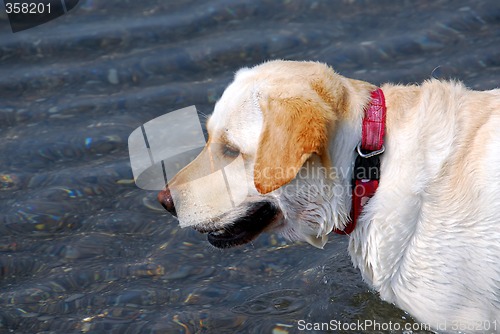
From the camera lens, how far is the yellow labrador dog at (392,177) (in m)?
3.82

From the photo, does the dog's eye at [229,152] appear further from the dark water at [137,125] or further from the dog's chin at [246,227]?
the dark water at [137,125]

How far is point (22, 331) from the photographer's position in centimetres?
480

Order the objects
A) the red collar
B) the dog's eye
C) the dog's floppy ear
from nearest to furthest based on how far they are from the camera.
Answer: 1. the dog's floppy ear
2. the red collar
3. the dog's eye

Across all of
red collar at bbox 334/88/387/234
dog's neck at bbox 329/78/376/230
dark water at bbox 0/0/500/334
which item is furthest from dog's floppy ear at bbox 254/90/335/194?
dark water at bbox 0/0/500/334

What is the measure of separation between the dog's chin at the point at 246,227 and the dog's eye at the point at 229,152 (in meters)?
0.29

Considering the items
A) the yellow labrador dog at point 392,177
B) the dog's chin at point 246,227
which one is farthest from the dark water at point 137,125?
A: the yellow labrador dog at point 392,177

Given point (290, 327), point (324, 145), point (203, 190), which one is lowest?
point (290, 327)

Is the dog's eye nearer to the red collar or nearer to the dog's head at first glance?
the dog's head

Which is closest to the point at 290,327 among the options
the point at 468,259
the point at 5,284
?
the point at 468,259

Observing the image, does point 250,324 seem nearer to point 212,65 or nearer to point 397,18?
point 212,65

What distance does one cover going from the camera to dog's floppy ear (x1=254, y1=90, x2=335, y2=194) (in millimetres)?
3732

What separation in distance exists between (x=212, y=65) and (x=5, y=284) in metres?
3.06

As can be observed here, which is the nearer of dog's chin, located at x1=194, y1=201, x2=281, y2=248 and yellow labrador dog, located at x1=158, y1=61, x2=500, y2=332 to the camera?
yellow labrador dog, located at x1=158, y1=61, x2=500, y2=332

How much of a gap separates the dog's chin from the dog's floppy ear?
364 millimetres
